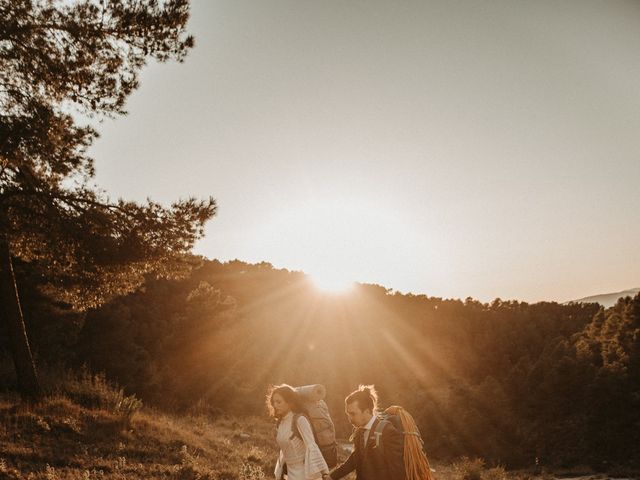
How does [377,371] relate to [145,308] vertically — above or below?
below

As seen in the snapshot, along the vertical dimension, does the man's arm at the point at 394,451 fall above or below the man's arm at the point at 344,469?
above

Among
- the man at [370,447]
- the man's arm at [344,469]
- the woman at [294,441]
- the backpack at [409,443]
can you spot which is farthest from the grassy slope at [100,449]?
the backpack at [409,443]

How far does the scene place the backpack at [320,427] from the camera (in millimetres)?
4441

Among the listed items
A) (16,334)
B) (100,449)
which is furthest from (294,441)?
(16,334)

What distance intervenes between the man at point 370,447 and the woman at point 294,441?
0.21 metres

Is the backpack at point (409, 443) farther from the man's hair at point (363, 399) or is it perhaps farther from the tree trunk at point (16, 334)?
the tree trunk at point (16, 334)

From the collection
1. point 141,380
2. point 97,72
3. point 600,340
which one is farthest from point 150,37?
point 600,340

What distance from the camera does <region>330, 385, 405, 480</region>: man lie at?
3758 millimetres

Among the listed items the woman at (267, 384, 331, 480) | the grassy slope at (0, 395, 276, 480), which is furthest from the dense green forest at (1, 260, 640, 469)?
the woman at (267, 384, 331, 480)

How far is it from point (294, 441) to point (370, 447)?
2.79ft

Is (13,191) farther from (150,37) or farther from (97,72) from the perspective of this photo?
(150,37)

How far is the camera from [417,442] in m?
3.79

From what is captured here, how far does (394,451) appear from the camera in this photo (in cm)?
376

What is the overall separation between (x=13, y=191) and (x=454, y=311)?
108ft
